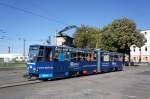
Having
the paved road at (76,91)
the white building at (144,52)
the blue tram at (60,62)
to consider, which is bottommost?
the paved road at (76,91)

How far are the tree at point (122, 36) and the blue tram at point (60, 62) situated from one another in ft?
109

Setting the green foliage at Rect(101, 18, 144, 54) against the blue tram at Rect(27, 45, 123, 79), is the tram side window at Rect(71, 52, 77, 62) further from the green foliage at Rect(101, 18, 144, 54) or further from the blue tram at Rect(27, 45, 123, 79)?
the green foliage at Rect(101, 18, 144, 54)

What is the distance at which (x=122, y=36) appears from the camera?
69.1 m

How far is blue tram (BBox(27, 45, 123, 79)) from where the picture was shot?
24.3 meters

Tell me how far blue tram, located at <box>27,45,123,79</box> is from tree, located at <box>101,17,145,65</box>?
33185 mm

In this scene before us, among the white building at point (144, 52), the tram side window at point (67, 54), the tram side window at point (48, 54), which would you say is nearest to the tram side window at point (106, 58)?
the tram side window at point (67, 54)

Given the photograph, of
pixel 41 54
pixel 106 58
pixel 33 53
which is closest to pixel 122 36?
pixel 106 58

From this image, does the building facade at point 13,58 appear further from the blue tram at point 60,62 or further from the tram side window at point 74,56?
the tram side window at point 74,56

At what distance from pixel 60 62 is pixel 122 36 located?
4453cm

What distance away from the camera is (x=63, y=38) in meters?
64.2

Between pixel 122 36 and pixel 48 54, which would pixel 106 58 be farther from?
pixel 122 36

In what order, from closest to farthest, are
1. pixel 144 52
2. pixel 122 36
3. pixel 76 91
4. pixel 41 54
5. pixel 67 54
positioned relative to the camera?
pixel 76 91, pixel 41 54, pixel 67 54, pixel 122 36, pixel 144 52

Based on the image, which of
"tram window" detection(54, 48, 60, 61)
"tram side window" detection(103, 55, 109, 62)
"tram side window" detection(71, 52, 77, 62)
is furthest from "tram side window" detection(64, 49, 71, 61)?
"tram side window" detection(103, 55, 109, 62)

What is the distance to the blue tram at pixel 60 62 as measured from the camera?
2431 cm
